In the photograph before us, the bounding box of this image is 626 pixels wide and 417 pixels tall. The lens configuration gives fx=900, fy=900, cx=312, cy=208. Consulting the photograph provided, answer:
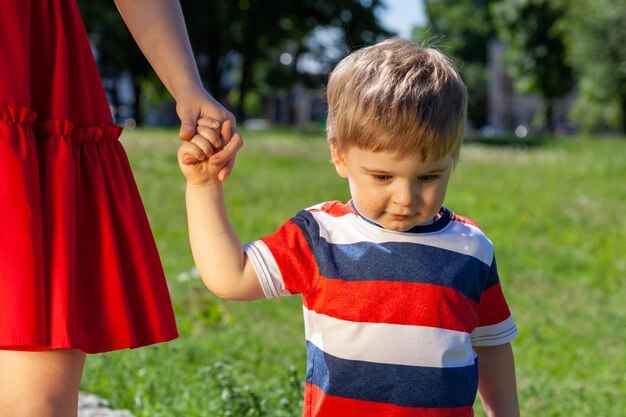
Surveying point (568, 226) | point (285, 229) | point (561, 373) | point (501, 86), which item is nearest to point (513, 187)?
point (568, 226)

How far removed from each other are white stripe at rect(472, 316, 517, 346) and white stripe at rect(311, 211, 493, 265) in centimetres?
17

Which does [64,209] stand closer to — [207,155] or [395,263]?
[207,155]

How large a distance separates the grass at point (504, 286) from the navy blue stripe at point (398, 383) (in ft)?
4.88

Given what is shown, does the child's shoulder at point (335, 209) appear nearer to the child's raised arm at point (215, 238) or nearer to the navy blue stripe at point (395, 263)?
the navy blue stripe at point (395, 263)

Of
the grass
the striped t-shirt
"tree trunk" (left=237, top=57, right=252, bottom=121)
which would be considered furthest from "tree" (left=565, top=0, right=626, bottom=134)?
the striped t-shirt

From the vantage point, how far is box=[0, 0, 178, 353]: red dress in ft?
5.83

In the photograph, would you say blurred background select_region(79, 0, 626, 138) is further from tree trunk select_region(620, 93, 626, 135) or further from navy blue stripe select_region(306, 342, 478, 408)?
navy blue stripe select_region(306, 342, 478, 408)

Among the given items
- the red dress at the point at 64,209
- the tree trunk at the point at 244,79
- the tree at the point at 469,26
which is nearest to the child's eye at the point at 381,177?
the red dress at the point at 64,209

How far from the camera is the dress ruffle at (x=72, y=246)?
5.82ft

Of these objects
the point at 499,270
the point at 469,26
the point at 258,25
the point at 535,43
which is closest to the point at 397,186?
the point at 499,270

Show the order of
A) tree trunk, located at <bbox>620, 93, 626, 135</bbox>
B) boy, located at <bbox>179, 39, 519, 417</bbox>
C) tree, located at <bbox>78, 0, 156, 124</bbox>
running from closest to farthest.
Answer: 1. boy, located at <bbox>179, 39, 519, 417</bbox>
2. tree, located at <bbox>78, 0, 156, 124</bbox>
3. tree trunk, located at <bbox>620, 93, 626, 135</bbox>

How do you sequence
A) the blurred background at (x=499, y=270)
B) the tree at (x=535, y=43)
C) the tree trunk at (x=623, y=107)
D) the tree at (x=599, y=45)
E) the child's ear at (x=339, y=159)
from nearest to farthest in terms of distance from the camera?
the child's ear at (x=339, y=159), the blurred background at (x=499, y=270), the tree at (x=599, y=45), the tree trunk at (x=623, y=107), the tree at (x=535, y=43)

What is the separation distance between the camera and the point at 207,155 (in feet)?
6.14

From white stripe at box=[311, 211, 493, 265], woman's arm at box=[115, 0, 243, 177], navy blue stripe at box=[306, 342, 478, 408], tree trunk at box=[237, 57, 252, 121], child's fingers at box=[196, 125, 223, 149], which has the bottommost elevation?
tree trunk at box=[237, 57, 252, 121]
